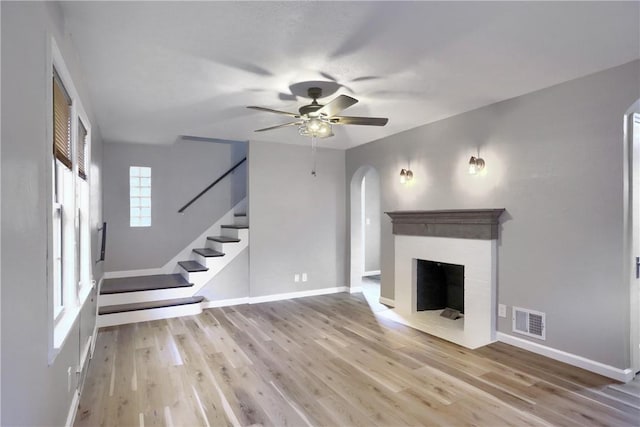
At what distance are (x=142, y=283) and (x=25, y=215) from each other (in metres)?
4.37

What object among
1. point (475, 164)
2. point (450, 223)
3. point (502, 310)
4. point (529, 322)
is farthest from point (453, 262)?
point (475, 164)

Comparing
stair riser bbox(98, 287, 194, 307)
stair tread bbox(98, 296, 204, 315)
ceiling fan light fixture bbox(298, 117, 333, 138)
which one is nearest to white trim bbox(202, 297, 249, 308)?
stair tread bbox(98, 296, 204, 315)

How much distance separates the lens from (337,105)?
2.96 metres

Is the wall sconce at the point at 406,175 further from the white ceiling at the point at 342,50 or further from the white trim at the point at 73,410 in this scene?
the white trim at the point at 73,410

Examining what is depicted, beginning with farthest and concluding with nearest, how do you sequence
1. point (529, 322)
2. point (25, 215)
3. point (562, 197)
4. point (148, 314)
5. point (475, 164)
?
1. point (148, 314)
2. point (475, 164)
3. point (529, 322)
4. point (562, 197)
5. point (25, 215)

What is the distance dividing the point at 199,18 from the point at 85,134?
2018 millimetres

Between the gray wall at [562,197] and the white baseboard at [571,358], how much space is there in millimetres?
50

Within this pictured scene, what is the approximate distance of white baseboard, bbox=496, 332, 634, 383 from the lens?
9.37 feet

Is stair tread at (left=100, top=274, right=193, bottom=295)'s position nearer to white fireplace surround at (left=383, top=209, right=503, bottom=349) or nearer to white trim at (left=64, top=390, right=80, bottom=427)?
white trim at (left=64, top=390, right=80, bottom=427)

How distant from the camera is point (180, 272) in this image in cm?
609

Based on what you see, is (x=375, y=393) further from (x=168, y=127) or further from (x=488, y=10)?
(x=168, y=127)

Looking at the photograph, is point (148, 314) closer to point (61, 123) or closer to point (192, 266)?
point (192, 266)

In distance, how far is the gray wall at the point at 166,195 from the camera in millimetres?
5816

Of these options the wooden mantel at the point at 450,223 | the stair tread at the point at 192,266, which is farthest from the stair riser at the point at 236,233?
the wooden mantel at the point at 450,223
